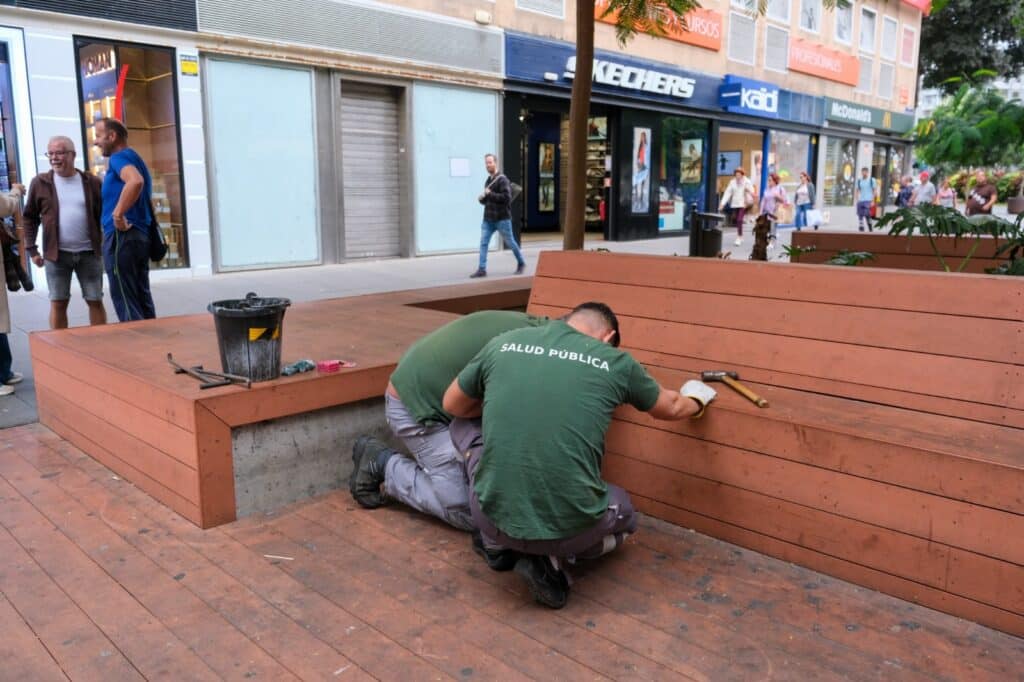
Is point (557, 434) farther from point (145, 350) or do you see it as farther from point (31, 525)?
point (145, 350)

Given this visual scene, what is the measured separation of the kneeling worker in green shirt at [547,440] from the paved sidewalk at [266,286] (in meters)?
3.86

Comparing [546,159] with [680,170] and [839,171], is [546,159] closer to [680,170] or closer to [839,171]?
[680,170]

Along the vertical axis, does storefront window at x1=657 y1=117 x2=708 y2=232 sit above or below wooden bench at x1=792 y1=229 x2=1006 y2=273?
above

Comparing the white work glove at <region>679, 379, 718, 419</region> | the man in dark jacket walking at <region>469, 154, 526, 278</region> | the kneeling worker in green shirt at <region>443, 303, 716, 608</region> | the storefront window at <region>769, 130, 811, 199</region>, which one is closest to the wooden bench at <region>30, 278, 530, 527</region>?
the kneeling worker in green shirt at <region>443, 303, 716, 608</region>

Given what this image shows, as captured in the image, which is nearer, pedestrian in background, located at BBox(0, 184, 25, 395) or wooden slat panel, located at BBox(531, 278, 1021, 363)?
wooden slat panel, located at BBox(531, 278, 1021, 363)

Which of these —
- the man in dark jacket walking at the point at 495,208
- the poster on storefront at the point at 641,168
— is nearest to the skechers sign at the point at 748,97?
the poster on storefront at the point at 641,168

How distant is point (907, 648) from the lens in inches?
109

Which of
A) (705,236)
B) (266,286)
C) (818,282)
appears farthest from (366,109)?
(818,282)

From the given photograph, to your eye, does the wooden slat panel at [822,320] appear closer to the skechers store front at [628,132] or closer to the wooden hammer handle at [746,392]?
the wooden hammer handle at [746,392]

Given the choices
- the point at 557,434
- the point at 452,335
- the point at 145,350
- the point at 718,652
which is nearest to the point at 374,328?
the point at 145,350

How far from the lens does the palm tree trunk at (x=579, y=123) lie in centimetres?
605

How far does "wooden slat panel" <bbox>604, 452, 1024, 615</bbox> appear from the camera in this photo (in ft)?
9.40

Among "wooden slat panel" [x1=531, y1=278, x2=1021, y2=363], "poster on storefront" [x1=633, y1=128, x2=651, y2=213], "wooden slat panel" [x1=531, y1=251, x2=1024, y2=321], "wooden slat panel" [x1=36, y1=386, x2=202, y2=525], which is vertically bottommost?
"wooden slat panel" [x1=36, y1=386, x2=202, y2=525]

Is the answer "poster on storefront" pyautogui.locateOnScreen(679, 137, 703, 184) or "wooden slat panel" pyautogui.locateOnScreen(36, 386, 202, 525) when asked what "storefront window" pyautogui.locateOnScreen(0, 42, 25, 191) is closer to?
"wooden slat panel" pyautogui.locateOnScreen(36, 386, 202, 525)
